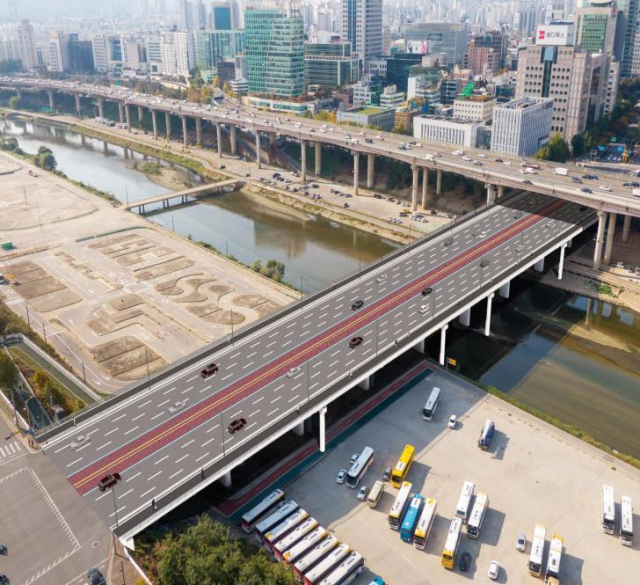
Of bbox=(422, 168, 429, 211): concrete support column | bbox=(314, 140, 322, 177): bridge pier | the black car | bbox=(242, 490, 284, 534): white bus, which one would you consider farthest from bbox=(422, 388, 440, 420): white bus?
bbox=(314, 140, 322, 177): bridge pier

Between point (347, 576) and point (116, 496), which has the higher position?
point (116, 496)

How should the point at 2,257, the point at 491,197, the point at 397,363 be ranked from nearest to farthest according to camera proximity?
the point at 397,363 < the point at 2,257 < the point at 491,197

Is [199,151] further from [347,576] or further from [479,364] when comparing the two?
[347,576]

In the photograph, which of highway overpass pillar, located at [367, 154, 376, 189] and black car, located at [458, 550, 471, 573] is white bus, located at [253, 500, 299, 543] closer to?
black car, located at [458, 550, 471, 573]

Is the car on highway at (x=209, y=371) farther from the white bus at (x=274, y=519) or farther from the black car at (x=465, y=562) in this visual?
the black car at (x=465, y=562)

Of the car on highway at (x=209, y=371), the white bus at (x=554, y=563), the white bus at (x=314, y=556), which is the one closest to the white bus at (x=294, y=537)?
the white bus at (x=314, y=556)

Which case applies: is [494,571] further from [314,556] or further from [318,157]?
[318,157]

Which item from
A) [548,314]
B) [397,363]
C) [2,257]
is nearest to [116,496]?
[397,363]
